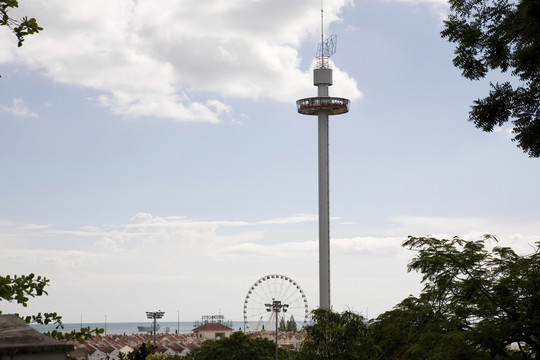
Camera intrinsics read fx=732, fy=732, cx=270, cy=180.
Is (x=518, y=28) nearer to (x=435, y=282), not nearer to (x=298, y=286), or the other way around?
(x=435, y=282)

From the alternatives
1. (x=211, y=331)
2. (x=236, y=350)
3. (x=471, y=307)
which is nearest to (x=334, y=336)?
(x=471, y=307)

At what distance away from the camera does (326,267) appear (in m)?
94.4

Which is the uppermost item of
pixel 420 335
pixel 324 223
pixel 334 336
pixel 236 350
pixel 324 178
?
pixel 324 178

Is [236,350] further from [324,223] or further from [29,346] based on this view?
[29,346]

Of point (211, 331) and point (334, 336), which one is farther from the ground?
point (334, 336)

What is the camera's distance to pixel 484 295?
18250mm

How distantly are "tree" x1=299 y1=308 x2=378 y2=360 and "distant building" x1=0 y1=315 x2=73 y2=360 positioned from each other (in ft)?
76.7

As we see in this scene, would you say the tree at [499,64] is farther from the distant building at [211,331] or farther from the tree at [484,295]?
the distant building at [211,331]

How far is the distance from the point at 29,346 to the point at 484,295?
14.8m

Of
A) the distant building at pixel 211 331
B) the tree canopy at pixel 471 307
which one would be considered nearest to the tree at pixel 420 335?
the tree canopy at pixel 471 307

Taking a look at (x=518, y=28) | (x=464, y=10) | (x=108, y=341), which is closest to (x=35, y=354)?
(x=518, y=28)

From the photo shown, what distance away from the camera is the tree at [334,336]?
28719 millimetres

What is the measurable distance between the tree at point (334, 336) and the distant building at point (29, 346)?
2338 centimetres

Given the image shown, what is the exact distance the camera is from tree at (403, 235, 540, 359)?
55.3ft
